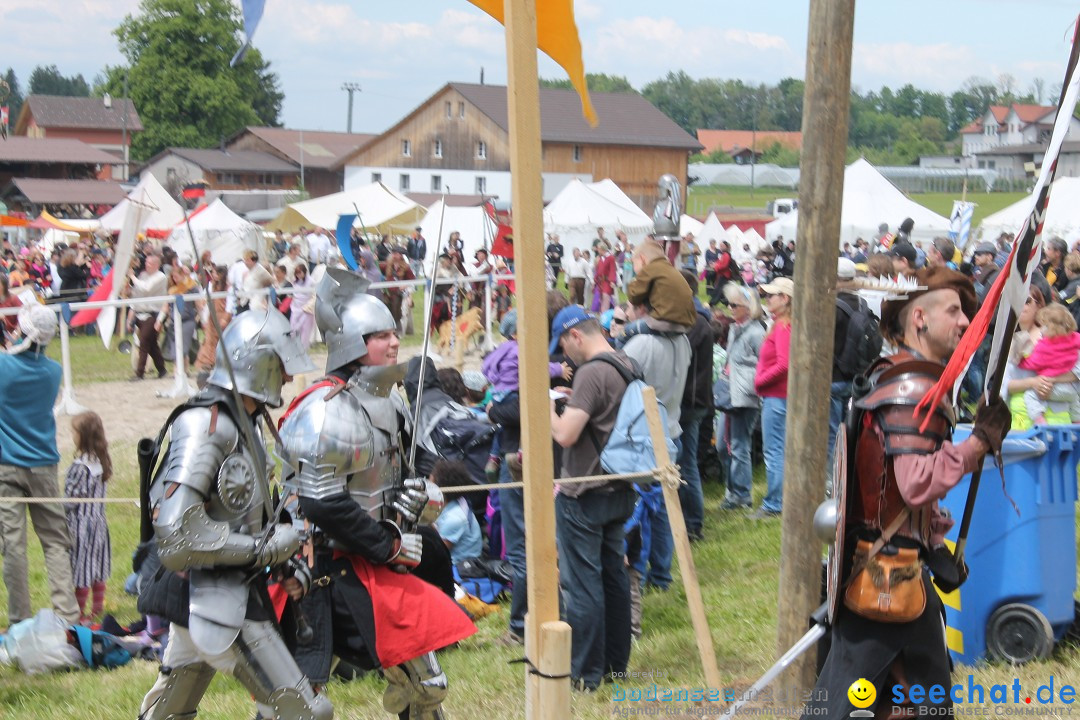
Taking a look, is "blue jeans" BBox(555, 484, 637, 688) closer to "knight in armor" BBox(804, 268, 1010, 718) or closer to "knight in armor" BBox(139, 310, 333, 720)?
"knight in armor" BBox(139, 310, 333, 720)

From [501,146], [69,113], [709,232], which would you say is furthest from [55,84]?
[709,232]

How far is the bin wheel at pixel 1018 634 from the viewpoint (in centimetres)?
511

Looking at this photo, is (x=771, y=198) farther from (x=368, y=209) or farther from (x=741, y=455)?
(x=741, y=455)

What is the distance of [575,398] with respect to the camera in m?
5.68

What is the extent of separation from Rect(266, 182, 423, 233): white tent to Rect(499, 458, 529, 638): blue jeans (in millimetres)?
20756

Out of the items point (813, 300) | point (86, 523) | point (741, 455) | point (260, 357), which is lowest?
point (86, 523)

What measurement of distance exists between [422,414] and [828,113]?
13.8 ft

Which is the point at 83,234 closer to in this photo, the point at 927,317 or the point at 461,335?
the point at 461,335

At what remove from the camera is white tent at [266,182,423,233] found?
27406 mm

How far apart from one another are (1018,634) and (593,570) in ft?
6.26

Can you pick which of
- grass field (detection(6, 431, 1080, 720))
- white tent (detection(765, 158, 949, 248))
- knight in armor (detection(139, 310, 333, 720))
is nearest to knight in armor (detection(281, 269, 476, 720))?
knight in armor (detection(139, 310, 333, 720))

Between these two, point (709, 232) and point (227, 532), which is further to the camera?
point (709, 232)

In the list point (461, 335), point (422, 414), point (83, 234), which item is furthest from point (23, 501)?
point (83, 234)

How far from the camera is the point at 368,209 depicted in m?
27.9
